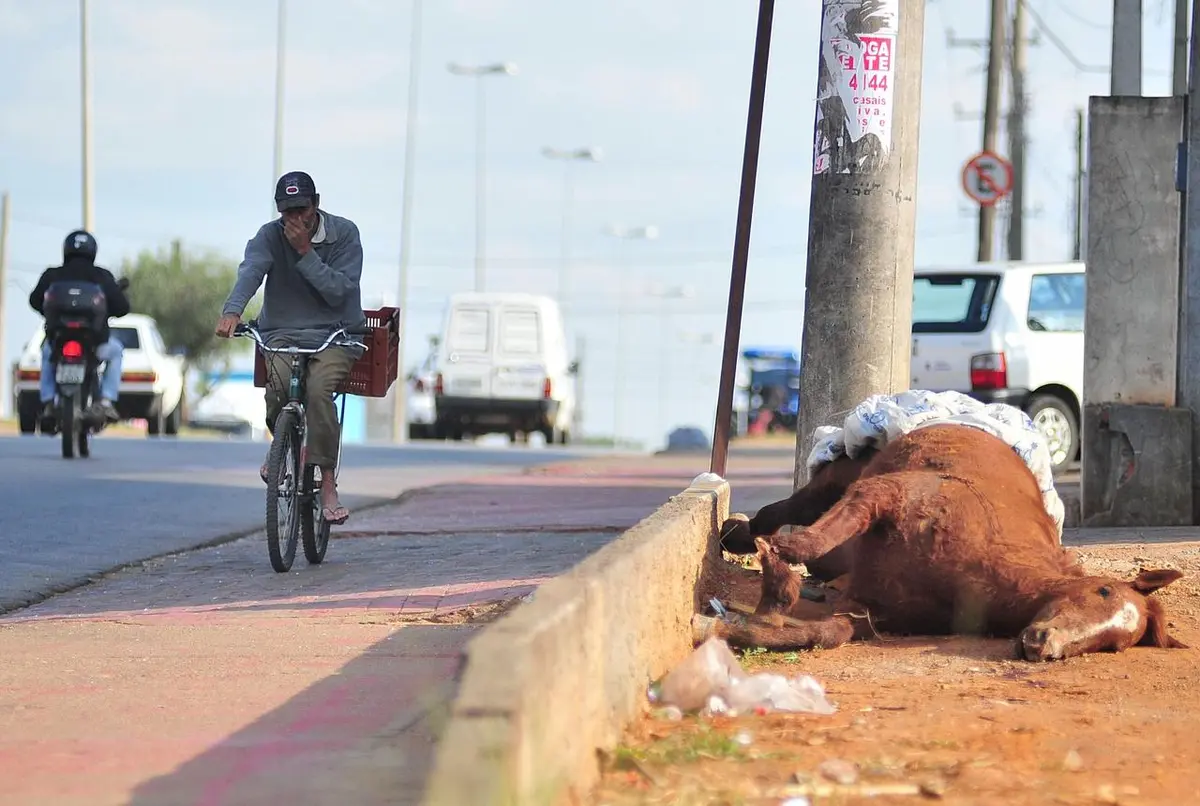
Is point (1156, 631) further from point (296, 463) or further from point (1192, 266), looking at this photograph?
point (296, 463)

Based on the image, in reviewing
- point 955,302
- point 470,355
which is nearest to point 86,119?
point 470,355

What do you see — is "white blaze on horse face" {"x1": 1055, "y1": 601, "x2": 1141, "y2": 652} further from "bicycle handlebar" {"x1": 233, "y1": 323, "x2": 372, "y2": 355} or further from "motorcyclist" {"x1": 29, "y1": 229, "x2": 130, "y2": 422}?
"motorcyclist" {"x1": 29, "y1": 229, "x2": 130, "y2": 422}

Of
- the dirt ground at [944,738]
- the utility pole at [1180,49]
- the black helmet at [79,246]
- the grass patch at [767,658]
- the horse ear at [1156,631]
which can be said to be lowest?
the grass patch at [767,658]

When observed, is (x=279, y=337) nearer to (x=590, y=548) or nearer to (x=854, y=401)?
(x=590, y=548)

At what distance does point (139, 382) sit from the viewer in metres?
25.1

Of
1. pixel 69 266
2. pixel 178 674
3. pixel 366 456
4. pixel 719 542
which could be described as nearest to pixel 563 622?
pixel 178 674

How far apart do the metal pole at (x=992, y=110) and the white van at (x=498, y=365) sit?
8200 mm

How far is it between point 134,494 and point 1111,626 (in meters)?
8.27

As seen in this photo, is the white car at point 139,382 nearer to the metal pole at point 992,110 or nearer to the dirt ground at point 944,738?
the metal pole at point 992,110

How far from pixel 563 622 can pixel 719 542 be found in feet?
10.6

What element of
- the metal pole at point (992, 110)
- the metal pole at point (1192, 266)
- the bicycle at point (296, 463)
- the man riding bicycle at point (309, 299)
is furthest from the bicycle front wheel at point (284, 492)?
the metal pole at point (992, 110)

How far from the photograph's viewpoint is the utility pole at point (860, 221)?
25.0ft

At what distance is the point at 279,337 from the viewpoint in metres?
8.18

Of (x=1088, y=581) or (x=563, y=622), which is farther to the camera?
(x=1088, y=581)
